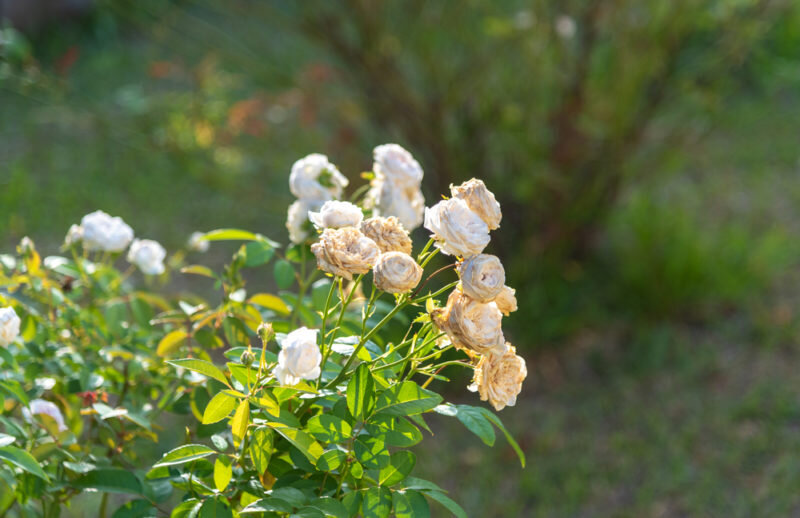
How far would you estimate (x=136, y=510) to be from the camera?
847mm

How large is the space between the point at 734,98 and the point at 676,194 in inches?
49.5

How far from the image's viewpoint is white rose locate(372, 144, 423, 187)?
94cm

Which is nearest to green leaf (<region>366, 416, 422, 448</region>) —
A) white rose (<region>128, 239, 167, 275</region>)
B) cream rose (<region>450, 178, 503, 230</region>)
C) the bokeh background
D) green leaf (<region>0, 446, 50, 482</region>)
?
cream rose (<region>450, 178, 503, 230</region>)

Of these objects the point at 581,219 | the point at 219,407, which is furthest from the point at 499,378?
the point at 581,219

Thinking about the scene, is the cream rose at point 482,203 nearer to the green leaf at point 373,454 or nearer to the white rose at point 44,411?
the green leaf at point 373,454

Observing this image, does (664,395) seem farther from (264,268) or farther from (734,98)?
(734,98)

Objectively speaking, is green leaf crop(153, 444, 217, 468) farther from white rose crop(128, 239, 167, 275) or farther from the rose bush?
white rose crop(128, 239, 167, 275)

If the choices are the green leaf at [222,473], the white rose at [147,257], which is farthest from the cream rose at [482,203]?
the white rose at [147,257]

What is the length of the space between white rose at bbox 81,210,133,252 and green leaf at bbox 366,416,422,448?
54cm

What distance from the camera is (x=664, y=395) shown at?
250cm

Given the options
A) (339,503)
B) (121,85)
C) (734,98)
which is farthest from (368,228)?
(121,85)

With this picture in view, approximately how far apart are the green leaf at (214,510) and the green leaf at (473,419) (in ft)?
0.74

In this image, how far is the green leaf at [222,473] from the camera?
29.2 inches

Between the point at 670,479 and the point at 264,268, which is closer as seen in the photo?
the point at 670,479
